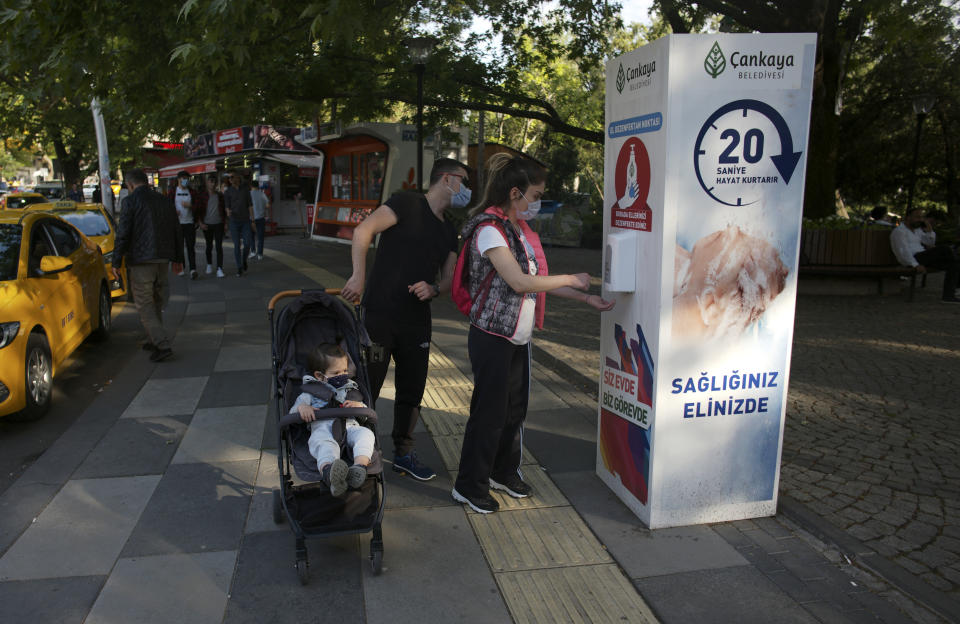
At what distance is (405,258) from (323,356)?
81cm

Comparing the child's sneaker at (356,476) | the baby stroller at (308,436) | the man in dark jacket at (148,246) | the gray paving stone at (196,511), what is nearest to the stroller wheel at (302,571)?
the baby stroller at (308,436)

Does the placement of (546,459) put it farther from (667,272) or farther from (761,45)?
(761,45)

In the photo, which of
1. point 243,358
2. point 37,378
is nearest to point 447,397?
point 243,358

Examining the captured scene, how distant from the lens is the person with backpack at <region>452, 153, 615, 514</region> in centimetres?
375

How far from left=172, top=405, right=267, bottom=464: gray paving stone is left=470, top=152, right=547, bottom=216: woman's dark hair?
254 cm

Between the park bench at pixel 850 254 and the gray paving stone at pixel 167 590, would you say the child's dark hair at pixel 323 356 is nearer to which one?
the gray paving stone at pixel 167 590

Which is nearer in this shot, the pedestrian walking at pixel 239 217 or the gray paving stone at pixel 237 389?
the gray paving stone at pixel 237 389

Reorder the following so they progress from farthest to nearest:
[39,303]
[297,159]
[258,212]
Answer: [297,159], [258,212], [39,303]

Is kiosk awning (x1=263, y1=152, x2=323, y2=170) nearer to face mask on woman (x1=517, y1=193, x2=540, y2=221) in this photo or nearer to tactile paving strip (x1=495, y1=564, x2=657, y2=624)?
face mask on woman (x1=517, y1=193, x2=540, y2=221)

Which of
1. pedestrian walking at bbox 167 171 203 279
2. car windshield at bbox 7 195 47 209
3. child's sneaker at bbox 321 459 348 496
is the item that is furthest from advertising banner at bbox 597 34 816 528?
car windshield at bbox 7 195 47 209

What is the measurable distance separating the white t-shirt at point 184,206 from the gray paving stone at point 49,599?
37.5 feet

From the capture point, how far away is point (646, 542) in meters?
3.74

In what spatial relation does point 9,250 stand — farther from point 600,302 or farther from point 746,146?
point 746,146

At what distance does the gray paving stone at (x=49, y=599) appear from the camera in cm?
311
